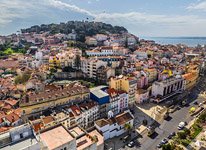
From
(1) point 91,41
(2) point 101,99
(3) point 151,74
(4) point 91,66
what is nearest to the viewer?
(2) point 101,99

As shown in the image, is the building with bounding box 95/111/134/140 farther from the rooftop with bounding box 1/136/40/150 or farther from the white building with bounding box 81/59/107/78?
the white building with bounding box 81/59/107/78

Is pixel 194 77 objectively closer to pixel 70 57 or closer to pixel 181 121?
pixel 181 121

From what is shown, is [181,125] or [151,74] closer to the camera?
[181,125]

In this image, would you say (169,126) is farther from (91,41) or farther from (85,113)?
(91,41)

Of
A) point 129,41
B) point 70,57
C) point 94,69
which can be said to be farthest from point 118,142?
point 129,41

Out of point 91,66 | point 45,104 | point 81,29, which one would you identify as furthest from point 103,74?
point 81,29

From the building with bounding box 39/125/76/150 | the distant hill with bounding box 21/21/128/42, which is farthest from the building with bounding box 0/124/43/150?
the distant hill with bounding box 21/21/128/42
